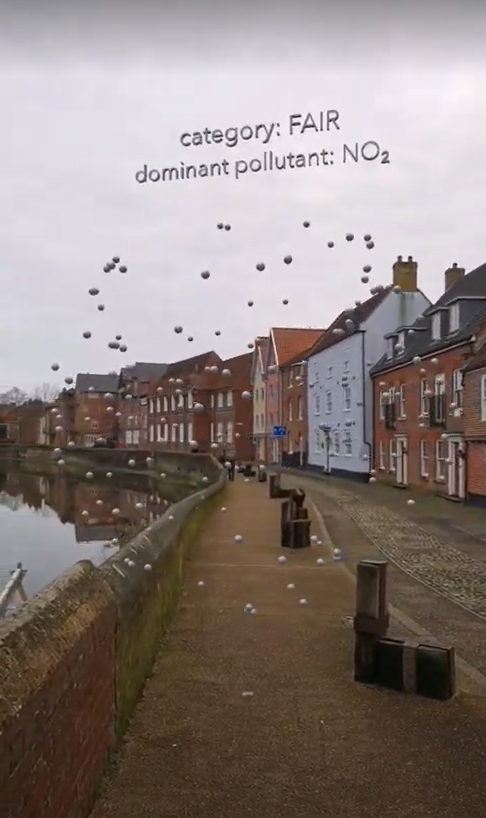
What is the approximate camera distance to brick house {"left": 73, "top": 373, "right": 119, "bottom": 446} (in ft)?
12.2

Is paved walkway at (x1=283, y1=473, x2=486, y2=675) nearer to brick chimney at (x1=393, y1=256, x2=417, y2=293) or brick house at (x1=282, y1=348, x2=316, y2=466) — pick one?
brick house at (x1=282, y1=348, x2=316, y2=466)

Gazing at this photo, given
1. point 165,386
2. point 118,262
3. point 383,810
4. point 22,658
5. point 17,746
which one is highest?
Answer: point 118,262

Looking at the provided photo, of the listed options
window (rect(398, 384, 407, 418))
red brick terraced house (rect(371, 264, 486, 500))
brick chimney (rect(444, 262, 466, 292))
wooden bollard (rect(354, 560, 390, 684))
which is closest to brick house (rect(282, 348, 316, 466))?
wooden bollard (rect(354, 560, 390, 684))

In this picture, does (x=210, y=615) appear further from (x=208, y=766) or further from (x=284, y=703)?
(x=208, y=766)

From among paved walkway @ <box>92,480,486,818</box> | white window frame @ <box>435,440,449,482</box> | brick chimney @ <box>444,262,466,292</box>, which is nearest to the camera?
paved walkway @ <box>92,480,486,818</box>

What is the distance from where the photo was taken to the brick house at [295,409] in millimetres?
5090

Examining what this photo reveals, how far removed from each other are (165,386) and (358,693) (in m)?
2.28

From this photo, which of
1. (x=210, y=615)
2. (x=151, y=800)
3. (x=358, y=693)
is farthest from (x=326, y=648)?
(x=151, y=800)

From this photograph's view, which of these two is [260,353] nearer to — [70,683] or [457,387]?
[70,683]

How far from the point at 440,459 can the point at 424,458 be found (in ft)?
2.34

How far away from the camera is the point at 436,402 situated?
14.5m

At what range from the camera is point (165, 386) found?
511 cm

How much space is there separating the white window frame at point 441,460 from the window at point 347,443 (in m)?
1.77

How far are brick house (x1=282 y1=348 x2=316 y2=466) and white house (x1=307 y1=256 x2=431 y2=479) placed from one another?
89mm
